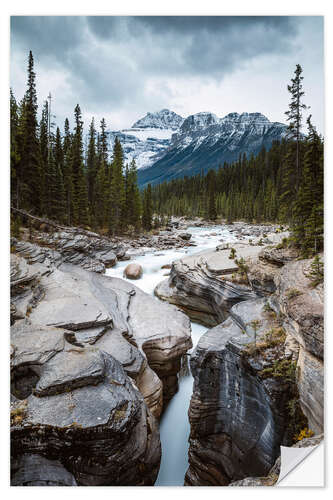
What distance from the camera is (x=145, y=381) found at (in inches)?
202

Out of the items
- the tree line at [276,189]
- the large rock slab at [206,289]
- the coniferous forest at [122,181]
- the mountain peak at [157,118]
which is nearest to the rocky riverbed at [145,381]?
the large rock slab at [206,289]

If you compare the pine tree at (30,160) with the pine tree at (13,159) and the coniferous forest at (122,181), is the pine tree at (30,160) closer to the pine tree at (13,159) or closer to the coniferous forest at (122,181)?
the coniferous forest at (122,181)

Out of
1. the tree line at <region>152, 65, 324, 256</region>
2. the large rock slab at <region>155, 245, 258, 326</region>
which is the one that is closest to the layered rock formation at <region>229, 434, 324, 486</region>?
the tree line at <region>152, 65, 324, 256</region>

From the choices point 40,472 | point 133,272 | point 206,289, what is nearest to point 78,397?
point 40,472

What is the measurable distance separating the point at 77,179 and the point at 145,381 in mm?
17128

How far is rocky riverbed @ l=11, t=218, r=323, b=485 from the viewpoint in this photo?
285 centimetres

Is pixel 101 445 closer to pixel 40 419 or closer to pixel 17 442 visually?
pixel 40 419

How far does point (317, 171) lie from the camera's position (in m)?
4.20

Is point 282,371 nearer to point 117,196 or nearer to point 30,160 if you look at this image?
point 30,160

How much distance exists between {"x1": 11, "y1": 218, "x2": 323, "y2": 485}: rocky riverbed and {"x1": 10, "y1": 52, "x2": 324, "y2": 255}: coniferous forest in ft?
5.04

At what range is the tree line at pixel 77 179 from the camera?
359 inches

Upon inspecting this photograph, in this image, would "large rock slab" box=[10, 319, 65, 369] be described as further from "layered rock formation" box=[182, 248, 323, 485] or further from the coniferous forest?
"layered rock formation" box=[182, 248, 323, 485]

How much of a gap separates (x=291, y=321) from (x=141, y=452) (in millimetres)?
2918
